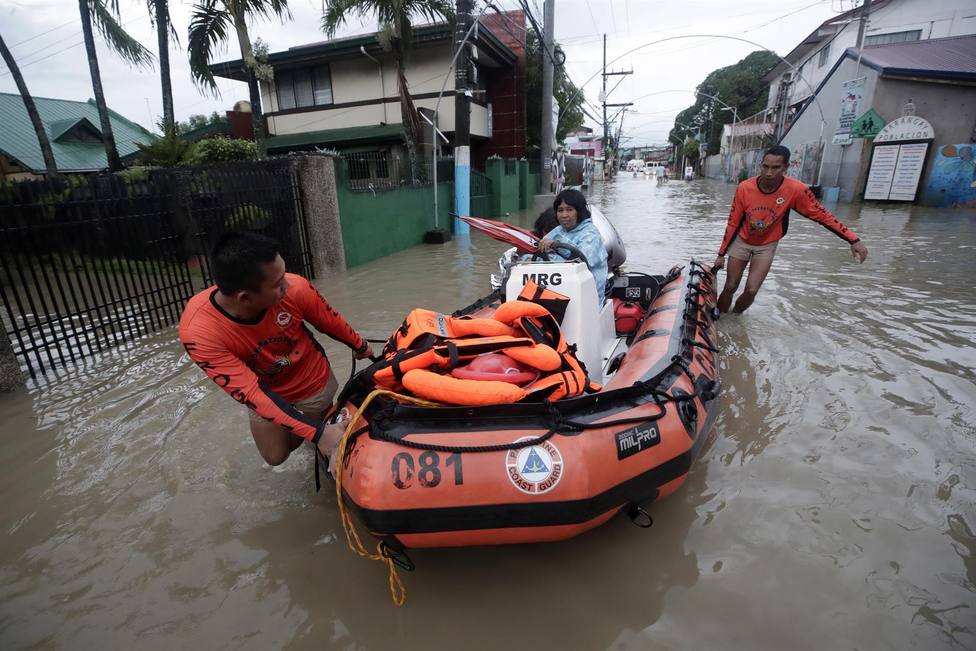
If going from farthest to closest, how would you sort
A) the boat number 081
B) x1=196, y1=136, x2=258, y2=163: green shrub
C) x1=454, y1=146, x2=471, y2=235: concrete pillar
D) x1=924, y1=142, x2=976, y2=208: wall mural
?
1. x1=924, y1=142, x2=976, y2=208: wall mural
2. x1=454, y1=146, x2=471, y2=235: concrete pillar
3. x1=196, y1=136, x2=258, y2=163: green shrub
4. the boat number 081

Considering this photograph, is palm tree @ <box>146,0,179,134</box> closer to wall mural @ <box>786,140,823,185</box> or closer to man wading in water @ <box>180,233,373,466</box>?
man wading in water @ <box>180,233,373,466</box>

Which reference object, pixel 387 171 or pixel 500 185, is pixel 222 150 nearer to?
pixel 387 171

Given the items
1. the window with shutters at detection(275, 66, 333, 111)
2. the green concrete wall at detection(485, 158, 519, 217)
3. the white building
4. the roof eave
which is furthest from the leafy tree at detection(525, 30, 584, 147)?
the white building

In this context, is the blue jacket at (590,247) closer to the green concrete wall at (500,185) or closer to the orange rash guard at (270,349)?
the orange rash guard at (270,349)

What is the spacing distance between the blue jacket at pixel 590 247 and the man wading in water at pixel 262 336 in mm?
1863

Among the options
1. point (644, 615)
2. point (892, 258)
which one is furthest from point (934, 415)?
point (892, 258)

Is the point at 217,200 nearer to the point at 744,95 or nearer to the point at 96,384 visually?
the point at 96,384

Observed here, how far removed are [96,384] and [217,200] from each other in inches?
102

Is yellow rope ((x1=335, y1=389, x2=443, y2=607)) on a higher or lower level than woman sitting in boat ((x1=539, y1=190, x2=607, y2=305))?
lower

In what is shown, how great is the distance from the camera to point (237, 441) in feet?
10.5

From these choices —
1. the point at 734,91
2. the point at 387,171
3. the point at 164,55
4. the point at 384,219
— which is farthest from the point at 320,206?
the point at 734,91

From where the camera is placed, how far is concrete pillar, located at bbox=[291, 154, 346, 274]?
7.07 m

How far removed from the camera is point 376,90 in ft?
51.2

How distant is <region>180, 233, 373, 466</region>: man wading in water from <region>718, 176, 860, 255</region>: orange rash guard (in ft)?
13.2
